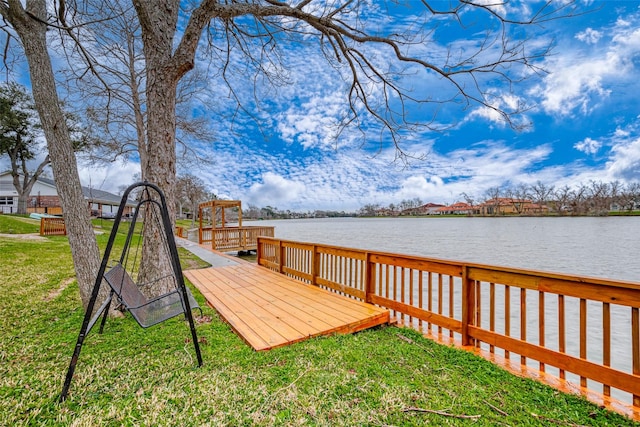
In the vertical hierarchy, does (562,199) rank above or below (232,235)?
above

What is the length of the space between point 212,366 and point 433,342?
6.42 ft

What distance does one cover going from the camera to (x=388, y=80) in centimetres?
550

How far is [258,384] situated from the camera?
1988mm

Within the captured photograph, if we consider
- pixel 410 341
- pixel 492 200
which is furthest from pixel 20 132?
pixel 492 200

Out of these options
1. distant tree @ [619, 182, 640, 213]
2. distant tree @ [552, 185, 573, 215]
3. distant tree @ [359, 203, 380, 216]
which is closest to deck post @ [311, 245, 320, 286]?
distant tree @ [359, 203, 380, 216]

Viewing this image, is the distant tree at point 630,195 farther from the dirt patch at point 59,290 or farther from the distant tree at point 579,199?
the dirt patch at point 59,290

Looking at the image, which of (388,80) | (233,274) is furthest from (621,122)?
(233,274)

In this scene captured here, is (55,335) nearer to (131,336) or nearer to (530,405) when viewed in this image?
(131,336)

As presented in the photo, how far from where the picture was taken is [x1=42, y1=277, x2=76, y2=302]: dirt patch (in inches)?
159

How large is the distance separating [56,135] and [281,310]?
2949 mm

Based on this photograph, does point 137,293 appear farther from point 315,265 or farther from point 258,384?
point 315,265

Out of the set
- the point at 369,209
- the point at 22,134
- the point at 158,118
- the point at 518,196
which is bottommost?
the point at 369,209

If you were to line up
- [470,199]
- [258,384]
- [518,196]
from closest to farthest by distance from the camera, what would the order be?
[258,384] < [518,196] < [470,199]

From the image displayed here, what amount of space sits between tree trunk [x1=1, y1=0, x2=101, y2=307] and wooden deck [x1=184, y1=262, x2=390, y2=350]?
146 centimetres
